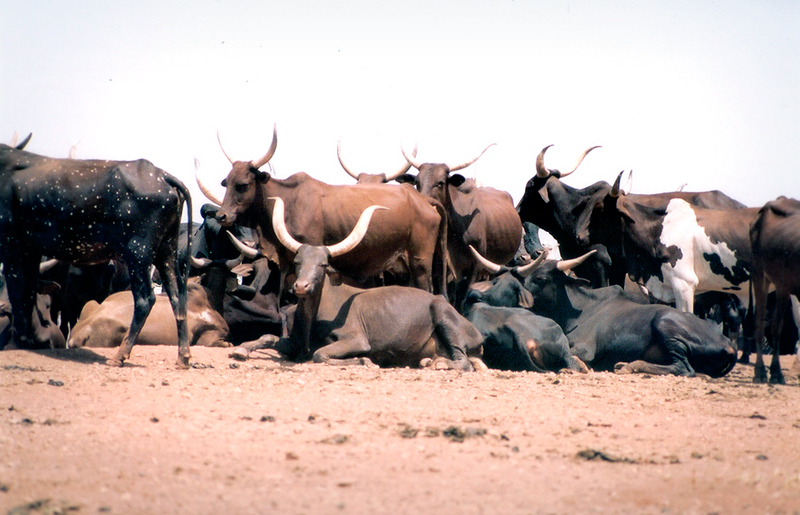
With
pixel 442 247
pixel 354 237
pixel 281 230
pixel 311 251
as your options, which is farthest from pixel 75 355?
pixel 442 247

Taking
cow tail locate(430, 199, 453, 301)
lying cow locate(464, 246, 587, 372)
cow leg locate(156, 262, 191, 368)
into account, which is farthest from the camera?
cow tail locate(430, 199, 453, 301)

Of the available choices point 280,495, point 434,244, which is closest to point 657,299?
point 434,244

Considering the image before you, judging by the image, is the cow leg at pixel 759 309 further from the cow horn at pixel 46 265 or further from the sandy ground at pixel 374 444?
the cow horn at pixel 46 265

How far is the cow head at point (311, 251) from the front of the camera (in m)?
8.18

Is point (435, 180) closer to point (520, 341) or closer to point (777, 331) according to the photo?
point (520, 341)

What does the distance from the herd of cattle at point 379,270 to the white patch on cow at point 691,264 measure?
0.02 m

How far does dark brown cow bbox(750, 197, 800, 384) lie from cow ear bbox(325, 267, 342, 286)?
404 cm

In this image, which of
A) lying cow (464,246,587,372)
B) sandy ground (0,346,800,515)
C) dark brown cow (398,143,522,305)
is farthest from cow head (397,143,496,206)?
sandy ground (0,346,800,515)

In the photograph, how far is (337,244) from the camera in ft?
29.0

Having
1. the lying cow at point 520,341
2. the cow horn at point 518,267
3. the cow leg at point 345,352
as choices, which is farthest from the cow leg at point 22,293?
the cow horn at point 518,267

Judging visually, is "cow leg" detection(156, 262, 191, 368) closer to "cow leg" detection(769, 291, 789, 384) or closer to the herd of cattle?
the herd of cattle

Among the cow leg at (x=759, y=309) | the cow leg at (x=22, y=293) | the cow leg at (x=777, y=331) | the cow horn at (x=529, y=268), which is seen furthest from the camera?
the cow horn at (x=529, y=268)

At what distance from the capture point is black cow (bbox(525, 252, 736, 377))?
9.11 m

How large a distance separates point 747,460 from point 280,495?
2.62m
